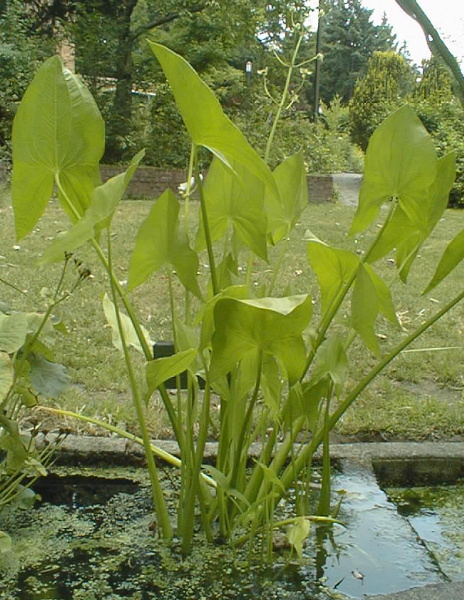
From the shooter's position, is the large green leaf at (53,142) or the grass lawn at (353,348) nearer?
the large green leaf at (53,142)

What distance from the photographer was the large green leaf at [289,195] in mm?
1400

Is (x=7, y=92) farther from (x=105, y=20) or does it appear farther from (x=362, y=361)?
(x=362, y=361)

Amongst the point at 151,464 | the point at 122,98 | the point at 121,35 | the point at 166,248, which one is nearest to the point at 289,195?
the point at 166,248

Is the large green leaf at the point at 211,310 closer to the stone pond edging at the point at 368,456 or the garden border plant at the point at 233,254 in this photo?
the garden border plant at the point at 233,254

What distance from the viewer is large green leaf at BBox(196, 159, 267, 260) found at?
1.23m

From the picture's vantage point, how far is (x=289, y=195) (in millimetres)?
1416

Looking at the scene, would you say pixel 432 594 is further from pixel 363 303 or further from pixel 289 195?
pixel 289 195

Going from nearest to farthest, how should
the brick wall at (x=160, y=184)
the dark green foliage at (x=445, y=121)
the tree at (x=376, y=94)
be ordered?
the brick wall at (x=160, y=184), the dark green foliage at (x=445, y=121), the tree at (x=376, y=94)

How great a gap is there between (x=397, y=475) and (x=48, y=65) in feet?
3.90

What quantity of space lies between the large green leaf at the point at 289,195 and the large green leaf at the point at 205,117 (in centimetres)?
36


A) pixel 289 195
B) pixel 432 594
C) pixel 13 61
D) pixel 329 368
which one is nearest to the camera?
pixel 432 594

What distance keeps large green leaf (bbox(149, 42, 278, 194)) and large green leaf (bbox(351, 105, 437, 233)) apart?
0.27 meters

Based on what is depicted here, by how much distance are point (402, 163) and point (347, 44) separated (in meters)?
33.9

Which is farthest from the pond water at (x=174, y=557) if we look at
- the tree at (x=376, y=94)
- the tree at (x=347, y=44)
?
the tree at (x=347, y=44)
